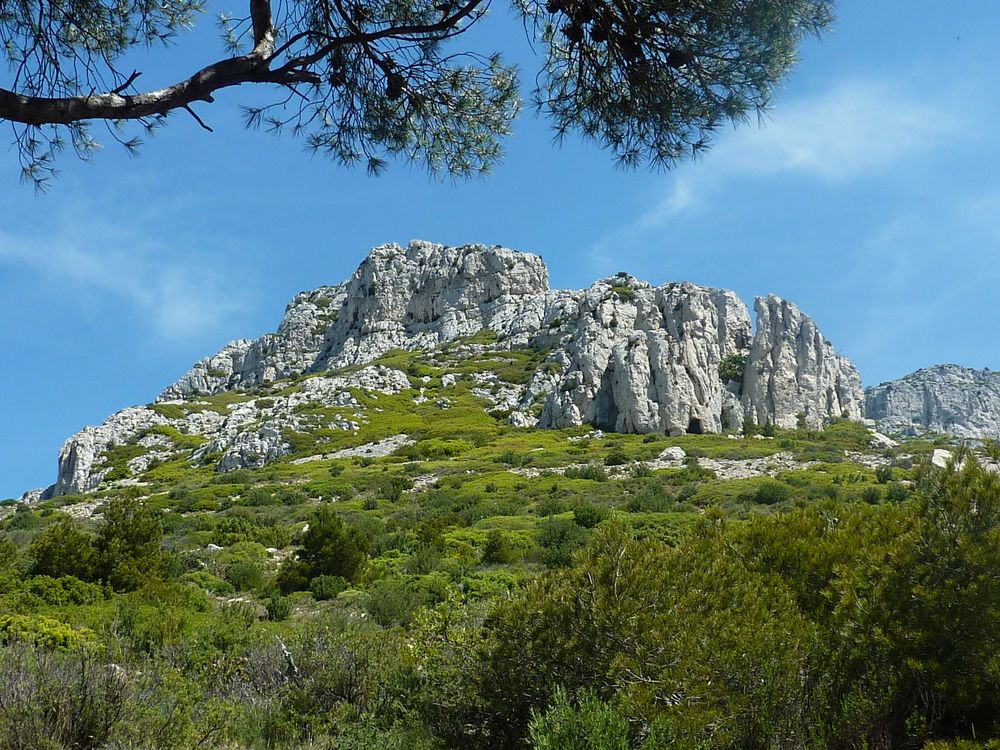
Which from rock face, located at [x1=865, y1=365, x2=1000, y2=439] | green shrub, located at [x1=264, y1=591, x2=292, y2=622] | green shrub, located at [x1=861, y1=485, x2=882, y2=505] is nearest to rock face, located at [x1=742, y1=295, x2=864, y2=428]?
green shrub, located at [x1=861, y1=485, x2=882, y2=505]

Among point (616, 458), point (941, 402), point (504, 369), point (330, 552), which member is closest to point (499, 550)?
point (330, 552)

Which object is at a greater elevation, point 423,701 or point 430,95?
point 430,95

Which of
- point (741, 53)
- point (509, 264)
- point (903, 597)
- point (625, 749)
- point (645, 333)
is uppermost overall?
point (509, 264)

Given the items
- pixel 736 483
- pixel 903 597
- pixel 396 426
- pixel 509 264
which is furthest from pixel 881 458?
pixel 509 264

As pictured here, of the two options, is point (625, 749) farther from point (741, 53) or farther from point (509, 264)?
point (509, 264)

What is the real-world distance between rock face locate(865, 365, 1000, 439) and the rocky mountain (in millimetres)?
29576

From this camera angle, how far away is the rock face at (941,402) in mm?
102625

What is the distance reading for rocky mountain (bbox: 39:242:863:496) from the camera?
52.1m

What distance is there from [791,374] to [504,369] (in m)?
27.2

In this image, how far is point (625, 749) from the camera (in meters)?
3.81

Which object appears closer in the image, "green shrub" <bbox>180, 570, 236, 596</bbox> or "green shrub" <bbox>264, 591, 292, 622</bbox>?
"green shrub" <bbox>264, 591, 292, 622</bbox>

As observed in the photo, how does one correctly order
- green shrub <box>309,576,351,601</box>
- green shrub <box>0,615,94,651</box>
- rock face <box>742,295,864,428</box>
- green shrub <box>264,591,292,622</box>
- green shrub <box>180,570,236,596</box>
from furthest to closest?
rock face <box>742,295,864,428</box>
green shrub <box>180,570,236,596</box>
green shrub <box>309,576,351,601</box>
green shrub <box>264,591,292,622</box>
green shrub <box>0,615,94,651</box>

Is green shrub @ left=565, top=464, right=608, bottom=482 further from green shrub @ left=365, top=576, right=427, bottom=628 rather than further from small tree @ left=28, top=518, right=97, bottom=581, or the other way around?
small tree @ left=28, top=518, right=97, bottom=581

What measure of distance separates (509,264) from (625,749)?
323 feet
